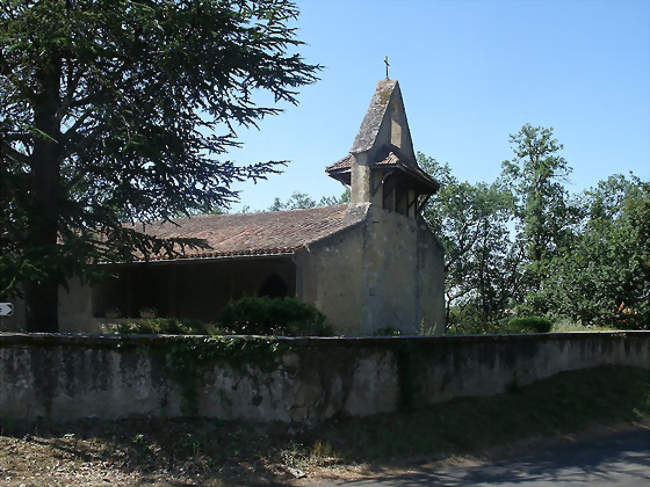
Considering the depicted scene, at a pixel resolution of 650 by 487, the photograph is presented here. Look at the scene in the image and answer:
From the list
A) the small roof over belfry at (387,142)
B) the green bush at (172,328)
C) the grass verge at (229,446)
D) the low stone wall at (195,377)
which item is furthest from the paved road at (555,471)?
the small roof over belfry at (387,142)

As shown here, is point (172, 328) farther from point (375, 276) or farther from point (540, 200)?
point (540, 200)

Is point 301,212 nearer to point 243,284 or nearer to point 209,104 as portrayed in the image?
point 243,284

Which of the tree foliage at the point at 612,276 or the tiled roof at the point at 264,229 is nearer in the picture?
the tiled roof at the point at 264,229

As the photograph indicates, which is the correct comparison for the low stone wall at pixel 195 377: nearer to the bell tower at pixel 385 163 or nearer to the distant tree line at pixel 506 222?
the bell tower at pixel 385 163

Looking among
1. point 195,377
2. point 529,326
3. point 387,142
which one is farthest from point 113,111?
point 529,326

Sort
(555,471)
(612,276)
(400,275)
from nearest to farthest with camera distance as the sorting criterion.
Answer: (555,471)
(400,275)
(612,276)

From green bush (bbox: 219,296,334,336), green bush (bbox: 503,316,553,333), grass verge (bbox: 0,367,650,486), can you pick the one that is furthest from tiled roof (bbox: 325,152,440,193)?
grass verge (bbox: 0,367,650,486)

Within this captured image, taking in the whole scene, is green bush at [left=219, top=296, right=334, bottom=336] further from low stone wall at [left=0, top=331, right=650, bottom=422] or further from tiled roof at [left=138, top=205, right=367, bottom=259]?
tiled roof at [left=138, top=205, right=367, bottom=259]

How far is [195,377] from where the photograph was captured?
9266mm

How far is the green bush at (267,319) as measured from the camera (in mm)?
11688

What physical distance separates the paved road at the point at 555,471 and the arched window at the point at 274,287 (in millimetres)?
10057

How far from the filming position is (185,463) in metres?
8.29

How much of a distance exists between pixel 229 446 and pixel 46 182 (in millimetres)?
6834

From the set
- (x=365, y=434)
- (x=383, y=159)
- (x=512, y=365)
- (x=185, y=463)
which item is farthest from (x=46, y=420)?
(x=383, y=159)
